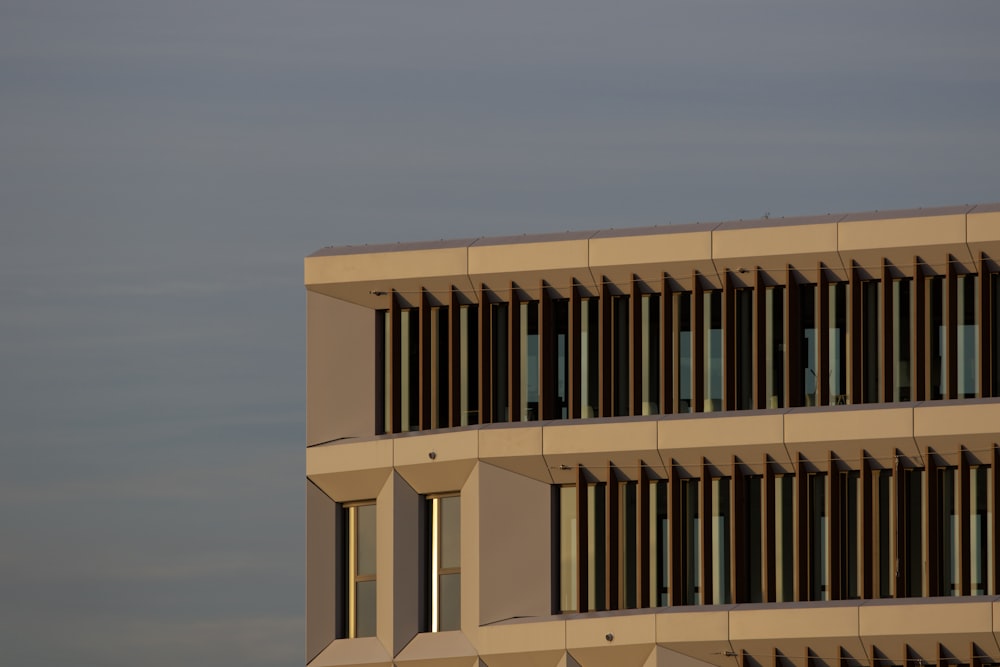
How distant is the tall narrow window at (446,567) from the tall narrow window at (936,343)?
11490 mm

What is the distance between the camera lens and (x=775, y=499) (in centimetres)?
5672

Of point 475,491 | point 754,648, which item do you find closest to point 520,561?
point 475,491

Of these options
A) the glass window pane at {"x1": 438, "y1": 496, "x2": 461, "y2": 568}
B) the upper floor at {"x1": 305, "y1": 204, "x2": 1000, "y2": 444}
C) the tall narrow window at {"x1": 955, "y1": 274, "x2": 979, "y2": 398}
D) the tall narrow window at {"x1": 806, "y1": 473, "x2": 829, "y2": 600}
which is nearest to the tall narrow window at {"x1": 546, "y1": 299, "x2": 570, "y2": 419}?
the upper floor at {"x1": 305, "y1": 204, "x2": 1000, "y2": 444}

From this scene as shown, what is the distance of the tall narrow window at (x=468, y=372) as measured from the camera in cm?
5991

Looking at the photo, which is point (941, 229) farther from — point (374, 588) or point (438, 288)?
point (374, 588)

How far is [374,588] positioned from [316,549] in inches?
66.7

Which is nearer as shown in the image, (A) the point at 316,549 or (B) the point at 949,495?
(B) the point at 949,495

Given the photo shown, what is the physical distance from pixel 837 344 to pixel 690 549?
18.5 feet

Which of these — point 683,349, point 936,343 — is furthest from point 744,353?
point 936,343

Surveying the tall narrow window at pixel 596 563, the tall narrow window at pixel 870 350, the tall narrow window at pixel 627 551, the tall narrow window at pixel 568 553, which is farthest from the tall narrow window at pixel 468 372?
the tall narrow window at pixel 870 350

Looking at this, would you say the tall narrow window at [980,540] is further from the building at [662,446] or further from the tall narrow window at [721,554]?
the tall narrow window at [721,554]

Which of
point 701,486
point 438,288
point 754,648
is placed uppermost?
point 438,288

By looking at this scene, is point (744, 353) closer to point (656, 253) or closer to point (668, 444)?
point (668, 444)

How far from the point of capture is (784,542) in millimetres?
56438
